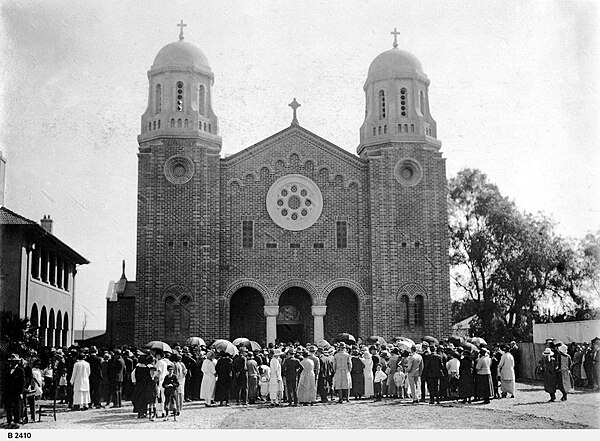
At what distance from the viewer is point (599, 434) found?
15727 millimetres

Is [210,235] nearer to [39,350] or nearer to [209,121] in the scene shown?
[209,121]

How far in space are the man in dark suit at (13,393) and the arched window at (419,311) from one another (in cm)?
2221

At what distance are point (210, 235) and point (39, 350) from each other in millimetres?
13896

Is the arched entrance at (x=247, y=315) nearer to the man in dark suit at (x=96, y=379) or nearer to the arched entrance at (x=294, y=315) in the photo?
the arched entrance at (x=294, y=315)

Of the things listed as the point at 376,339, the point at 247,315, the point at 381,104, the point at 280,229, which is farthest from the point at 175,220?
the point at 381,104

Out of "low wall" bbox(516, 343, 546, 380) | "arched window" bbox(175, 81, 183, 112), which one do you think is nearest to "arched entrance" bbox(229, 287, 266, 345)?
"arched window" bbox(175, 81, 183, 112)

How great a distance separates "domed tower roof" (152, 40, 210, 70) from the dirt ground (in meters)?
19.4

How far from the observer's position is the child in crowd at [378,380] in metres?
23.5

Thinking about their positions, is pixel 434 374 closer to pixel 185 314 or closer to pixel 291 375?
pixel 291 375

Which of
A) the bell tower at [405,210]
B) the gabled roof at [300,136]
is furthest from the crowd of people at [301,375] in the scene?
the gabled roof at [300,136]

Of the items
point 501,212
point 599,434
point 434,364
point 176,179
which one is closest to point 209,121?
point 176,179

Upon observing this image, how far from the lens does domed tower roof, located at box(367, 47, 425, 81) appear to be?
126ft

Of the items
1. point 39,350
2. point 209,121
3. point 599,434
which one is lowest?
point 599,434

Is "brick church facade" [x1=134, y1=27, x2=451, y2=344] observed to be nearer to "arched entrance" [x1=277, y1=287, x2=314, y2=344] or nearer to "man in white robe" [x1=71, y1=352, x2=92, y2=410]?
"arched entrance" [x1=277, y1=287, x2=314, y2=344]
